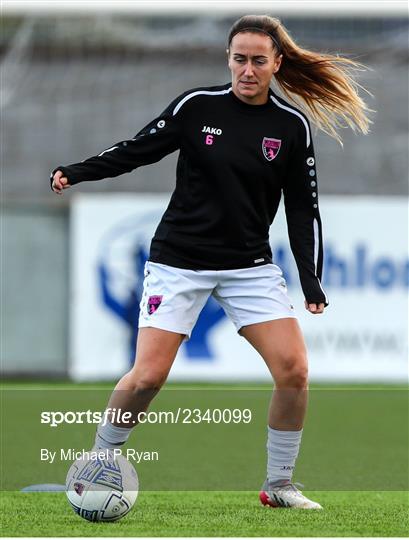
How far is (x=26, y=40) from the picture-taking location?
15359 mm

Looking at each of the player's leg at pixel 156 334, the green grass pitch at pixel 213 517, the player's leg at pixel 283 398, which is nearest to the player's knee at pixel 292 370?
the player's leg at pixel 283 398

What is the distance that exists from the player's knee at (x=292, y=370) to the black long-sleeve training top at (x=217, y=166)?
0.43 metres

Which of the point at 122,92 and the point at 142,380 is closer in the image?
the point at 142,380

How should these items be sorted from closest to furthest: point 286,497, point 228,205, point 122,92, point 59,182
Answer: point 59,182
point 228,205
point 286,497
point 122,92

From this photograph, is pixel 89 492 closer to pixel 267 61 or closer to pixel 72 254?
pixel 267 61

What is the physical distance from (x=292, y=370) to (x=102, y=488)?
938mm

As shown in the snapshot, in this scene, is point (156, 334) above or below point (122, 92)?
below

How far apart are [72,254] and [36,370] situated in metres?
1.39

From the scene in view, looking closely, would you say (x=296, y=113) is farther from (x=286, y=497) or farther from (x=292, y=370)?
(x=286, y=497)

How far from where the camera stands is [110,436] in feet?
17.2

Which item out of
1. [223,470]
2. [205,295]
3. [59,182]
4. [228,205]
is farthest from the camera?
[223,470]

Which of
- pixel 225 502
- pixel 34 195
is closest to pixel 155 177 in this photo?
pixel 34 195

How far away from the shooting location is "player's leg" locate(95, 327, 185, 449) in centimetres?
517

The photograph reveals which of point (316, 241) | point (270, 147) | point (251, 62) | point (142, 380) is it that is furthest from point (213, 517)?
point (251, 62)
